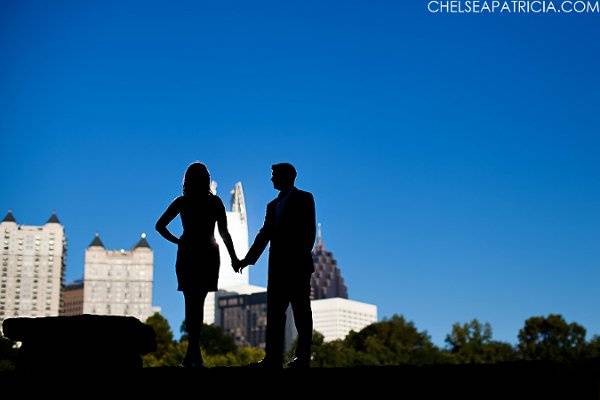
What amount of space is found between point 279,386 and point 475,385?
2237 millimetres

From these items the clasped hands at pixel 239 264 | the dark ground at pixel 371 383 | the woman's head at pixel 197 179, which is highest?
the woman's head at pixel 197 179

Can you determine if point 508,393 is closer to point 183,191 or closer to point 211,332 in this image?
point 183,191

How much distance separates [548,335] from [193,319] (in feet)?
282

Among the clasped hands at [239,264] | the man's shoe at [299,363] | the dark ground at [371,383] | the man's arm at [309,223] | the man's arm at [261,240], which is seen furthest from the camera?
the clasped hands at [239,264]

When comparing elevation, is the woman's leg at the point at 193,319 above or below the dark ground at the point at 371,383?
above

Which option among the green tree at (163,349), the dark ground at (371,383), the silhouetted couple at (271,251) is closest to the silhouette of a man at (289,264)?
the silhouetted couple at (271,251)

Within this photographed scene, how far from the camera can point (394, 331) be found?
112 meters

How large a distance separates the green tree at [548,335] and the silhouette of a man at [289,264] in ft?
265

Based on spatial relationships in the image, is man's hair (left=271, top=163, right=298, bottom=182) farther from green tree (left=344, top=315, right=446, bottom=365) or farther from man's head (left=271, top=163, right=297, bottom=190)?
green tree (left=344, top=315, right=446, bottom=365)

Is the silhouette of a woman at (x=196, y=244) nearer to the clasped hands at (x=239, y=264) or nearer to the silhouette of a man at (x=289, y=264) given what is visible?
the clasped hands at (x=239, y=264)

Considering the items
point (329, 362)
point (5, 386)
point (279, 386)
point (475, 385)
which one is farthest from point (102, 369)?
point (329, 362)

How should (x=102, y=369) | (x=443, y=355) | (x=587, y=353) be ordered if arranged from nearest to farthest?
(x=102, y=369)
(x=587, y=353)
(x=443, y=355)

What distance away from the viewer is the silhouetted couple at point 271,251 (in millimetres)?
15258

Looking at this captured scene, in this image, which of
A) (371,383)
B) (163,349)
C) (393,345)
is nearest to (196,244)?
(371,383)
